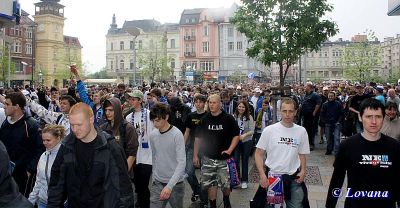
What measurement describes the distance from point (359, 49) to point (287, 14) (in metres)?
40.1

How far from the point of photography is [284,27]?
12.0 m

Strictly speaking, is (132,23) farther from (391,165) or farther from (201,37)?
(391,165)

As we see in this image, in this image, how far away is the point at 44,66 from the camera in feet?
259

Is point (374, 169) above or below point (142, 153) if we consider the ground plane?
above

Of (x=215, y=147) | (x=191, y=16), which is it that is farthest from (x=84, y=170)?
(x=191, y=16)

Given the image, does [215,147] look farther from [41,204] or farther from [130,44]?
[130,44]

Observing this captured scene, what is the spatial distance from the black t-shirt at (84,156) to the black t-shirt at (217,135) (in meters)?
2.94

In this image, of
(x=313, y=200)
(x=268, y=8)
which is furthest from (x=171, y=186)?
(x=268, y=8)

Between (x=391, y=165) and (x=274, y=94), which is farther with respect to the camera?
(x=274, y=94)

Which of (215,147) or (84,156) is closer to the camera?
(84,156)

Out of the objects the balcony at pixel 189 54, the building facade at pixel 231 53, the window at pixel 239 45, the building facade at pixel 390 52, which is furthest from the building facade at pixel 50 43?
the building facade at pixel 390 52

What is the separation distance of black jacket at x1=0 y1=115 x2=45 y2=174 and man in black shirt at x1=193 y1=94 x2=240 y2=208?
2319 mm

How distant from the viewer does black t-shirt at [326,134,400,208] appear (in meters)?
3.59

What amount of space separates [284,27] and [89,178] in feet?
31.2
